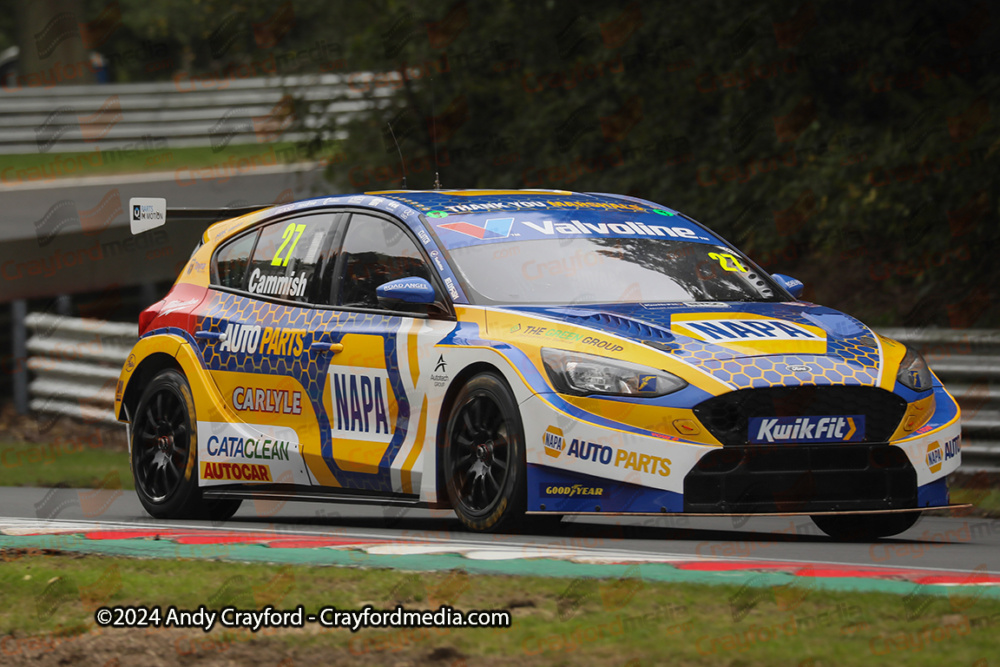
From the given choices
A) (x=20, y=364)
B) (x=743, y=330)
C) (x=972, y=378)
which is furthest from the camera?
(x=20, y=364)

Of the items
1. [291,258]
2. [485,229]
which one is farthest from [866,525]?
[291,258]

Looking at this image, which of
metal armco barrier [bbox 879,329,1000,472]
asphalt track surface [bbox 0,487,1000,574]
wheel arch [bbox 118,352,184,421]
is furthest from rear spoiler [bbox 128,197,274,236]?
metal armco barrier [bbox 879,329,1000,472]

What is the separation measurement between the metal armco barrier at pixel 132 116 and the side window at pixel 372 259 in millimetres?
17951

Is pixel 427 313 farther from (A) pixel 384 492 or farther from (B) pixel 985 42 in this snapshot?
(B) pixel 985 42

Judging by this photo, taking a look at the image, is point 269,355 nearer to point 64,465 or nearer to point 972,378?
point 972,378

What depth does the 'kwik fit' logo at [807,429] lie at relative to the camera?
735 cm

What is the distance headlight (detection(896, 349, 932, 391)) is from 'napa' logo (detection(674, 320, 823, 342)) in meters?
0.42

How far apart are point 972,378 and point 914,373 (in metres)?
3.98

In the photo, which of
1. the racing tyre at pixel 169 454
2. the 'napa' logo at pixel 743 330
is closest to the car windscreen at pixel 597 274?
the 'napa' logo at pixel 743 330

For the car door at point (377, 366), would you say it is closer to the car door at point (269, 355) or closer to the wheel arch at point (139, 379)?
the car door at point (269, 355)

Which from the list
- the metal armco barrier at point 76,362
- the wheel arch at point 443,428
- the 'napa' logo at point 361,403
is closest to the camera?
the wheel arch at point 443,428

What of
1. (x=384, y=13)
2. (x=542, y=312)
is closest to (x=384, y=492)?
(x=542, y=312)

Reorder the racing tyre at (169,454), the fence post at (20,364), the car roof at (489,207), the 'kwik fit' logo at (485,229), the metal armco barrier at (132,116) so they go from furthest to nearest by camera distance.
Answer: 1. the metal armco barrier at (132,116)
2. the fence post at (20,364)
3. the racing tyre at (169,454)
4. the car roof at (489,207)
5. the 'kwik fit' logo at (485,229)

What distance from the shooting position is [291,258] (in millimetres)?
9445
